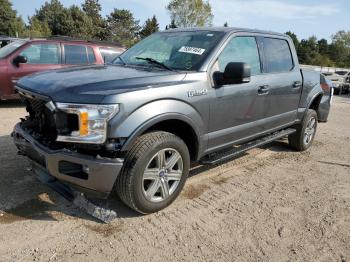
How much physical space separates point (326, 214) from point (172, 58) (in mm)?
2377

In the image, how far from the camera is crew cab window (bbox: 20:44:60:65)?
851 centimetres

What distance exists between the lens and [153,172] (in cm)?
354

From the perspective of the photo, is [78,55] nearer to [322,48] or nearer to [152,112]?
[152,112]

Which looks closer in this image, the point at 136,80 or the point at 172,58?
the point at 136,80

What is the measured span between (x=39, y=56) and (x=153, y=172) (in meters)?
6.22

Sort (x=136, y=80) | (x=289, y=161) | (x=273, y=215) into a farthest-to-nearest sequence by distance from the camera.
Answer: (x=289, y=161)
(x=273, y=215)
(x=136, y=80)

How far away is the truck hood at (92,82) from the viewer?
3.10 metres

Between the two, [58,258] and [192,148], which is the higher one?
[192,148]

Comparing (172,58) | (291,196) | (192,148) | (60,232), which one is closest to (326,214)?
(291,196)

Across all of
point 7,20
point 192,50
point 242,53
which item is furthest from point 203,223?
point 7,20

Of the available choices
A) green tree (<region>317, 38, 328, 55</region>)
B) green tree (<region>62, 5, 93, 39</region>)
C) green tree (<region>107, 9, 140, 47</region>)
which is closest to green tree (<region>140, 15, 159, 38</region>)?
green tree (<region>107, 9, 140, 47</region>)

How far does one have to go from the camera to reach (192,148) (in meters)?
4.02

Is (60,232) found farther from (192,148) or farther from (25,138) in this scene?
(192,148)

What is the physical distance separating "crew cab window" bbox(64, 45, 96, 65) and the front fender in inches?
233
